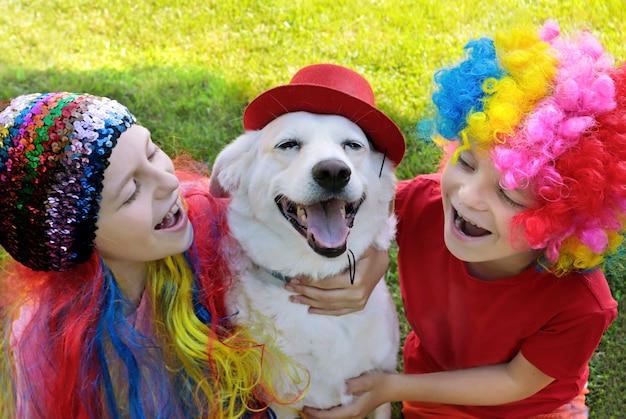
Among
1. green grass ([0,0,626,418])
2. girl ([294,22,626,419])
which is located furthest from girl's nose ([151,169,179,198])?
green grass ([0,0,626,418])

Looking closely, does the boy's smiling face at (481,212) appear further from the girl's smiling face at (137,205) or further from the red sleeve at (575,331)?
the girl's smiling face at (137,205)

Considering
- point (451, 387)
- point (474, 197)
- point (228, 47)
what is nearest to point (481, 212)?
point (474, 197)

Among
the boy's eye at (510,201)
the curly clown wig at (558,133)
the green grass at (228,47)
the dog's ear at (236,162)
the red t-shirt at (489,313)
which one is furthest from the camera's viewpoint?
the green grass at (228,47)

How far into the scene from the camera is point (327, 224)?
1.89 meters

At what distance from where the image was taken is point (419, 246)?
238 centimetres

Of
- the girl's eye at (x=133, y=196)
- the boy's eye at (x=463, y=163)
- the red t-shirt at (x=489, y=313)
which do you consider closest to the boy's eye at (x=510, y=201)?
the boy's eye at (x=463, y=163)

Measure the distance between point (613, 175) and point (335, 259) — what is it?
0.89 m

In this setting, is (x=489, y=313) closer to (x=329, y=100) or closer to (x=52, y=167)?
(x=329, y=100)

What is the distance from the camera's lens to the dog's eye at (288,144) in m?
1.90

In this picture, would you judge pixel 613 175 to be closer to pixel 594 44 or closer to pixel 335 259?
pixel 594 44

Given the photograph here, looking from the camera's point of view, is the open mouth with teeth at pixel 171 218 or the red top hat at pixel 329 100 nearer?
the red top hat at pixel 329 100

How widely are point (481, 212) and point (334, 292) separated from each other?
0.59 m

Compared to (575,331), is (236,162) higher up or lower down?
higher up

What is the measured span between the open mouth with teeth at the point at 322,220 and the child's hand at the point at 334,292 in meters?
0.22
